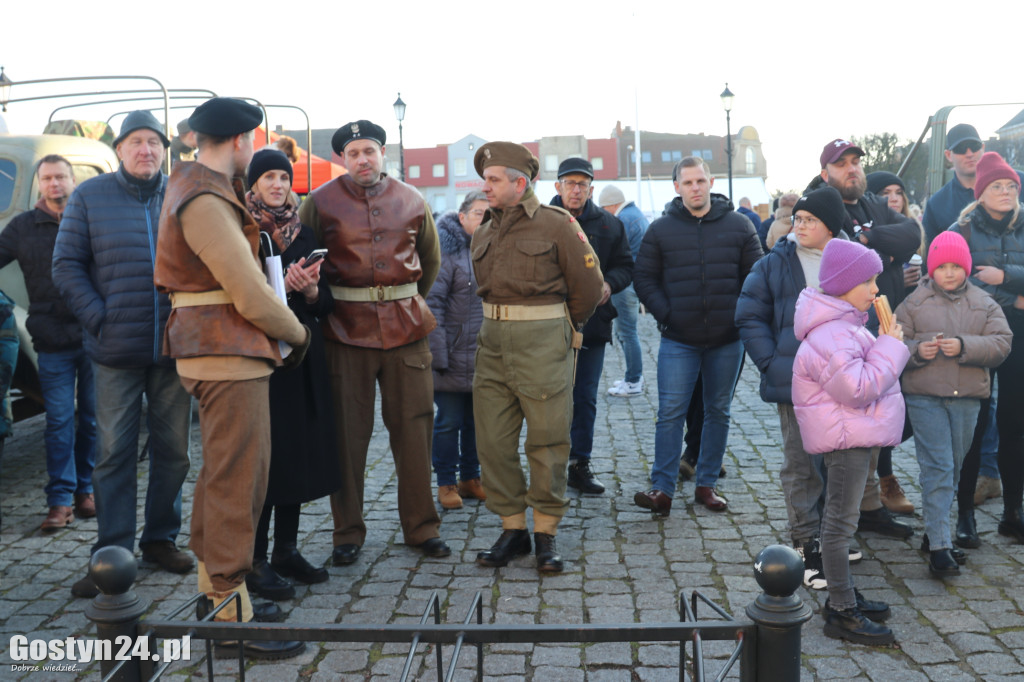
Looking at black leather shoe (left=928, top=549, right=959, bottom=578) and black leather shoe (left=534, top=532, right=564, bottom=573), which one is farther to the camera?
black leather shoe (left=534, top=532, right=564, bottom=573)

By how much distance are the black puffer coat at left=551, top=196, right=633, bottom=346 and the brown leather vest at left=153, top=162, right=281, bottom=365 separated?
2927 millimetres

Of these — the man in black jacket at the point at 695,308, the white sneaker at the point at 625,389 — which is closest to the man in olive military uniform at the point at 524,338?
the man in black jacket at the point at 695,308

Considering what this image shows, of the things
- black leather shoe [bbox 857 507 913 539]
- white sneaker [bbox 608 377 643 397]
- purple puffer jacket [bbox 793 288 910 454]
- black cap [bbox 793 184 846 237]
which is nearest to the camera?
purple puffer jacket [bbox 793 288 910 454]

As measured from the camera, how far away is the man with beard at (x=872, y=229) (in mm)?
5004

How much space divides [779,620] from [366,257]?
10.7 feet

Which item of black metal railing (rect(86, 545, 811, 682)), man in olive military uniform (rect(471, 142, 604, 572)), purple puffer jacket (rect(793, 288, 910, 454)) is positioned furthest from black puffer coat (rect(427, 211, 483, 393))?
black metal railing (rect(86, 545, 811, 682))

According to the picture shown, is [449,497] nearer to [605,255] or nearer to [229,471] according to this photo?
[605,255]

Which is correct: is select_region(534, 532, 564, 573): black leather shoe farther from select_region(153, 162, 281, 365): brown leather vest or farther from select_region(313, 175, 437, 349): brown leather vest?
select_region(153, 162, 281, 365): brown leather vest

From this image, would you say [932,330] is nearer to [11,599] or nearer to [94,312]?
[94,312]

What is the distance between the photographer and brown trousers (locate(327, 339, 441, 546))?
15.6 feet

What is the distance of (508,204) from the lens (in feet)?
15.7

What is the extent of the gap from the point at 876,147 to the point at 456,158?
48428mm

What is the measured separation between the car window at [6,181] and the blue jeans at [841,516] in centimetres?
646

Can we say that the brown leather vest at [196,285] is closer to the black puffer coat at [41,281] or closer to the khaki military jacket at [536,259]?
the khaki military jacket at [536,259]
